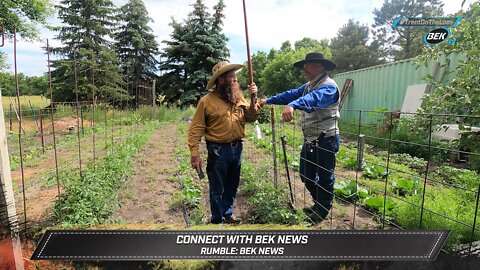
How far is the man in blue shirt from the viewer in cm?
211

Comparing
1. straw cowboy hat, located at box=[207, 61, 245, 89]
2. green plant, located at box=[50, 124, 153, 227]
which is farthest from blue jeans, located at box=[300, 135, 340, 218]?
green plant, located at box=[50, 124, 153, 227]

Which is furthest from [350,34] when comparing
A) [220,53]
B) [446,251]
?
[446,251]

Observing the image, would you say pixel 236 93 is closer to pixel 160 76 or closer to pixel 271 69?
pixel 160 76

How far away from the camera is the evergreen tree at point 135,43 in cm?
731

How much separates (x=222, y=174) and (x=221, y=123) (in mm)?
407

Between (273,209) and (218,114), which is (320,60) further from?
(273,209)

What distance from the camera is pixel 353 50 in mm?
20219

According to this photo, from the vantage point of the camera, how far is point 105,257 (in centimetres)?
121

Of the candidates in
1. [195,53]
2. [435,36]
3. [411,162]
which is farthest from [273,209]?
[195,53]

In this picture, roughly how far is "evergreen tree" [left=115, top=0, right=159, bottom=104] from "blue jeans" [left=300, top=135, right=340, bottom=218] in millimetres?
6051

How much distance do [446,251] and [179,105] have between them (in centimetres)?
1146

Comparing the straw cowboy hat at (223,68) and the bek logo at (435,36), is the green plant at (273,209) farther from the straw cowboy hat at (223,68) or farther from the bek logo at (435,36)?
the bek logo at (435,36)

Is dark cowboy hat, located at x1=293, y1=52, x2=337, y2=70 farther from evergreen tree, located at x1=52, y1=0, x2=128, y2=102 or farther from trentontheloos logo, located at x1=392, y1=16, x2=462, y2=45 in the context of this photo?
evergreen tree, located at x1=52, y1=0, x2=128, y2=102

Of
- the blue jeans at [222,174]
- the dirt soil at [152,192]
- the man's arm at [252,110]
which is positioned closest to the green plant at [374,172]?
the blue jeans at [222,174]
